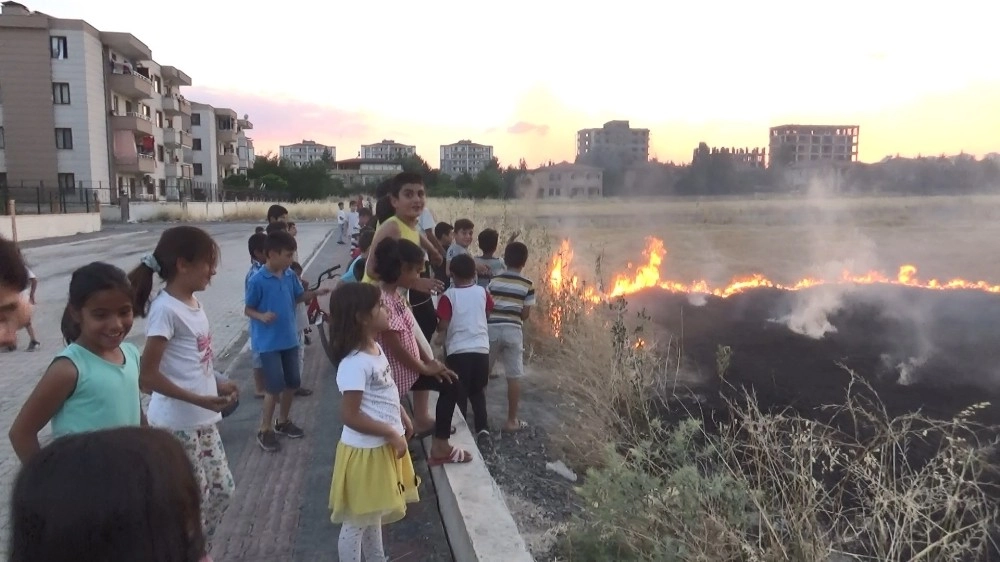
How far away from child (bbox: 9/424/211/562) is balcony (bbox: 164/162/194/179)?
6136cm

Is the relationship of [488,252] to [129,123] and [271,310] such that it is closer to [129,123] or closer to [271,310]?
[271,310]

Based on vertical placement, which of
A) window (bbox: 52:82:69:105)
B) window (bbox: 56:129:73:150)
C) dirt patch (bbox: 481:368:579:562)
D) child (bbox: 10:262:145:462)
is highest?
window (bbox: 52:82:69:105)

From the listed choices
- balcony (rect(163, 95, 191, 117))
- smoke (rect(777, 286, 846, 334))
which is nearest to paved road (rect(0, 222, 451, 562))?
smoke (rect(777, 286, 846, 334))

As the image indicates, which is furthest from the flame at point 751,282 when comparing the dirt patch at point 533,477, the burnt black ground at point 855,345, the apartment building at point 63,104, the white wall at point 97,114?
the white wall at point 97,114

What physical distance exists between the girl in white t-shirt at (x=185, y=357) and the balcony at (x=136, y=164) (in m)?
50.1

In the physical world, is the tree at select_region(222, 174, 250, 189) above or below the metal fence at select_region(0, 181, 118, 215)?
above

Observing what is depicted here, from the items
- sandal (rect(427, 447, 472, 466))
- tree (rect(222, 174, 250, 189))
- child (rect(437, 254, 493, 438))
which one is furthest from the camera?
tree (rect(222, 174, 250, 189))

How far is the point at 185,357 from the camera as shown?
3096 millimetres

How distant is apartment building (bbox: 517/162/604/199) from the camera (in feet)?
102

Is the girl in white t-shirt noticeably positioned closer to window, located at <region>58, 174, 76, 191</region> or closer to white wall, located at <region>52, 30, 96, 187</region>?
white wall, located at <region>52, 30, 96, 187</region>

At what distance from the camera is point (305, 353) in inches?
319

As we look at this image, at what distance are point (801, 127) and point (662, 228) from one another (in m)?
10.6

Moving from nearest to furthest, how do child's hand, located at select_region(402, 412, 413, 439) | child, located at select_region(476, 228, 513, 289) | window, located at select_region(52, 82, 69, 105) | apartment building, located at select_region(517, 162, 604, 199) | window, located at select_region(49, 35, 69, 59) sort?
child's hand, located at select_region(402, 412, 413, 439) → child, located at select_region(476, 228, 513, 289) → apartment building, located at select_region(517, 162, 604, 199) → window, located at select_region(49, 35, 69, 59) → window, located at select_region(52, 82, 69, 105)

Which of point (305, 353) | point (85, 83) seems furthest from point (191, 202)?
point (305, 353)
